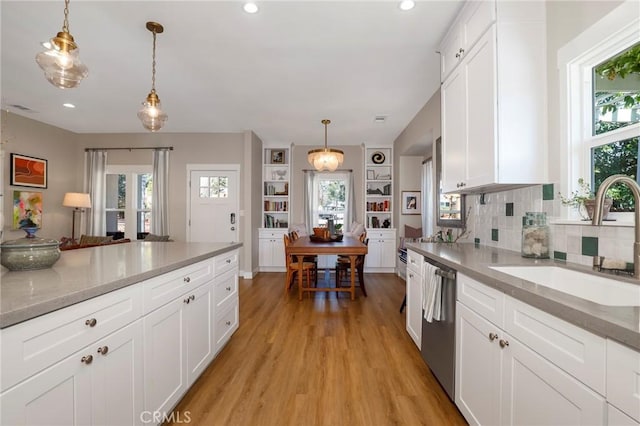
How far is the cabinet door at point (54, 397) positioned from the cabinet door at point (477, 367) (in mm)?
1661

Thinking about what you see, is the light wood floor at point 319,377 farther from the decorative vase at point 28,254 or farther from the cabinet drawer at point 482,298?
the decorative vase at point 28,254

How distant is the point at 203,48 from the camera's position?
8.65 feet

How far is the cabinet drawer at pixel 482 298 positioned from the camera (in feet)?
4.06

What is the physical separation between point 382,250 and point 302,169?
246 centimetres

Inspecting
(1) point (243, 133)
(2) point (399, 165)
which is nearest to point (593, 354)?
(2) point (399, 165)

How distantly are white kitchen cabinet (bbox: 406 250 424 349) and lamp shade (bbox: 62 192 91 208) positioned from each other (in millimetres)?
5652

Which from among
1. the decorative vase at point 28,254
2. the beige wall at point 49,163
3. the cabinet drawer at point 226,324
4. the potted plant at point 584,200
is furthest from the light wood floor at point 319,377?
the beige wall at point 49,163

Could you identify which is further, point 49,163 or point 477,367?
point 49,163

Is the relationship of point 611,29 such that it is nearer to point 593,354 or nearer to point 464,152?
point 464,152

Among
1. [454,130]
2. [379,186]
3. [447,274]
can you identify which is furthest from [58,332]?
[379,186]

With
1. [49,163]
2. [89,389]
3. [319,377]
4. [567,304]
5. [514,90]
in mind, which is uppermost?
[49,163]

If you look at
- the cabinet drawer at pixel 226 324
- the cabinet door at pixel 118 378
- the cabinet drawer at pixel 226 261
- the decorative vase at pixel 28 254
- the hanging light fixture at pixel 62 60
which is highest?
the hanging light fixture at pixel 62 60

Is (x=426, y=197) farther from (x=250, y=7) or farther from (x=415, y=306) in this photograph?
(x=250, y=7)

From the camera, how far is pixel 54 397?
0.93 metres
